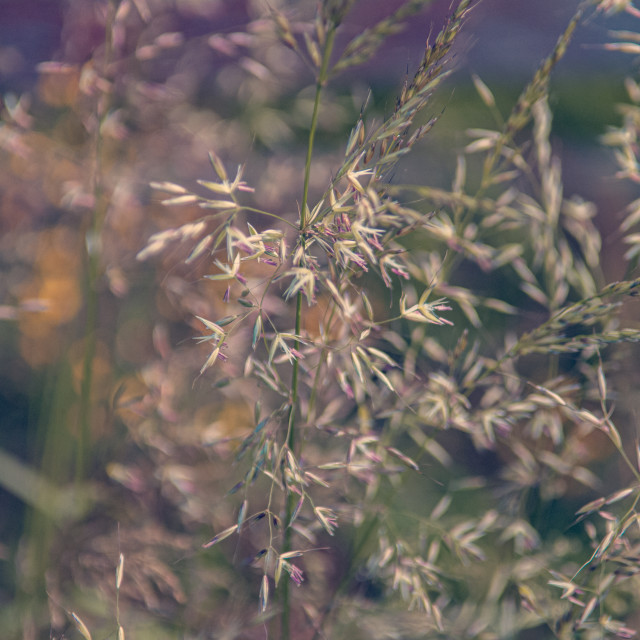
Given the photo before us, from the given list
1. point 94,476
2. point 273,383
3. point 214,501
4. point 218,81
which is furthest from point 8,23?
point 273,383

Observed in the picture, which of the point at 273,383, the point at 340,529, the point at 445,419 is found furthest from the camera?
the point at 340,529

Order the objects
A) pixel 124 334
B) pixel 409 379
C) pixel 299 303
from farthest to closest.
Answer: pixel 124 334 → pixel 409 379 → pixel 299 303

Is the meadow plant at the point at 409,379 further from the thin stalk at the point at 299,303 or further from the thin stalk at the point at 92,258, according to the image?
the thin stalk at the point at 92,258

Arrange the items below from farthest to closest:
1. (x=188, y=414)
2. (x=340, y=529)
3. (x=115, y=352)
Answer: (x=115, y=352) → (x=340, y=529) → (x=188, y=414)

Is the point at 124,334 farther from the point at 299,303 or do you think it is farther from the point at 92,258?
the point at 299,303

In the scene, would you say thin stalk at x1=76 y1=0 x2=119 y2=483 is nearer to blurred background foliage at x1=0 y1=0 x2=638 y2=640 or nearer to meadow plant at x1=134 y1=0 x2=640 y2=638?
blurred background foliage at x1=0 y1=0 x2=638 y2=640

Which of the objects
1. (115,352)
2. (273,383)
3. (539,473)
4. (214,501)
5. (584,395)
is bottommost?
(115,352)

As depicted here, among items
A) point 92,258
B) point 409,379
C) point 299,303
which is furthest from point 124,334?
point 299,303

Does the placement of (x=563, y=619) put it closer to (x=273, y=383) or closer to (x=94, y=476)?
(x=273, y=383)
